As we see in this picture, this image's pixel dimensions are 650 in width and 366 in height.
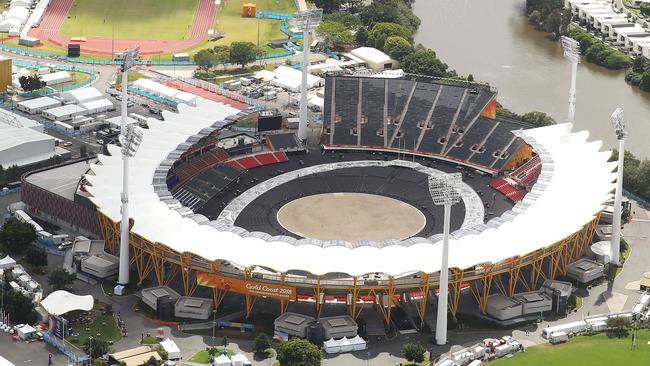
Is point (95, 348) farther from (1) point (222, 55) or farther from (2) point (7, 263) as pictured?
(1) point (222, 55)

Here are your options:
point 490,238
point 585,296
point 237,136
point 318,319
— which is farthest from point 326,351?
point 237,136

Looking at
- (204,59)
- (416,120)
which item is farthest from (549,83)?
(204,59)

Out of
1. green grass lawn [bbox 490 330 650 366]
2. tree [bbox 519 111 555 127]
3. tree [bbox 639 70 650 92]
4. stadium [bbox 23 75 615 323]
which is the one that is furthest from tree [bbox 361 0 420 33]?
green grass lawn [bbox 490 330 650 366]

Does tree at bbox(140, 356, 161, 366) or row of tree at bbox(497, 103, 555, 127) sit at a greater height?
row of tree at bbox(497, 103, 555, 127)

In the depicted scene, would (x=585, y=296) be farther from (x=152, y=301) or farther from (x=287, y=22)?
(x=287, y=22)

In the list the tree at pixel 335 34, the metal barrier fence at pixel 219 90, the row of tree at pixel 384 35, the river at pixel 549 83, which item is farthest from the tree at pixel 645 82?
the metal barrier fence at pixel 219 90

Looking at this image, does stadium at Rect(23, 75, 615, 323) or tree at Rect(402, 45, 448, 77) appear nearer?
stadium at Rect(23, 75, 615, 323)

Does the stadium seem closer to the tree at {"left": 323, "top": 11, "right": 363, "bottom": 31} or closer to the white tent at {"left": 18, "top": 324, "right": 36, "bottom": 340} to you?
the white tent at {"left": 18, "top": 324, "right": 36, "bottom": 340}

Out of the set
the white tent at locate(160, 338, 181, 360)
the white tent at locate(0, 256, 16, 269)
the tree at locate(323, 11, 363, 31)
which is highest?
the tree at locate(323, 11, 363, 31)

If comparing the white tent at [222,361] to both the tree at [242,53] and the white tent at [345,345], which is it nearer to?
the white tent at [345,345]
